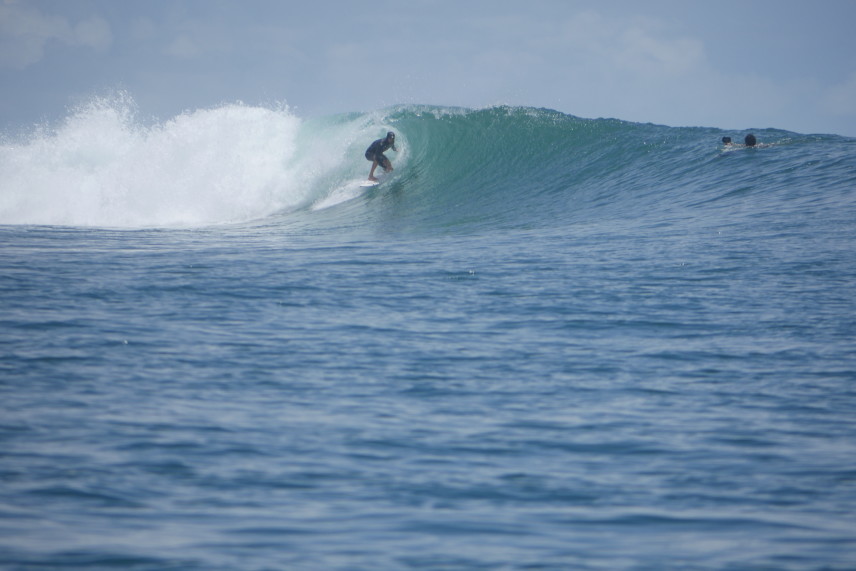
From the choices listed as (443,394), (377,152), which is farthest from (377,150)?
(443,394)

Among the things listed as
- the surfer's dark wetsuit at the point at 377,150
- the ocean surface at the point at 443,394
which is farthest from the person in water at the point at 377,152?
the ocean surface at the point at 443,394

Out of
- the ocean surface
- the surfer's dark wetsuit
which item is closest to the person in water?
the surfer's dark wetsuit

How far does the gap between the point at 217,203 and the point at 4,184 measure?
695cm

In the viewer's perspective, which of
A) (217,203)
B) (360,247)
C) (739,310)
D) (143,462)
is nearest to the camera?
(143,462)

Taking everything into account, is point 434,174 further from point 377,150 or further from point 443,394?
point 443,394

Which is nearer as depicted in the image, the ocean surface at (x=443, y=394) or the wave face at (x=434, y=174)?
the ocean surface at (x=443, y=394)

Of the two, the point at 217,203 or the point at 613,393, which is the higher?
the point at 217,203

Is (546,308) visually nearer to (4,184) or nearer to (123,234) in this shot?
(123,234)

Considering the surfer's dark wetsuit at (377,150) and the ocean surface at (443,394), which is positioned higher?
the surfer's dark wetsuit at (377,150)

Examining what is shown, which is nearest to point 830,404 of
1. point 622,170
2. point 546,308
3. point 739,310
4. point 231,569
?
point 739,310

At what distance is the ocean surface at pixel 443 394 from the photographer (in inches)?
169

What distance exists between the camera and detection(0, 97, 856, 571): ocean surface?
14.1 feet

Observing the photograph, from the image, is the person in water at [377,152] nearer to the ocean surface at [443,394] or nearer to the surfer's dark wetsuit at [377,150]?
the surfer's dark wetsuit at [377,150]

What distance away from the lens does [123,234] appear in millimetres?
15688
